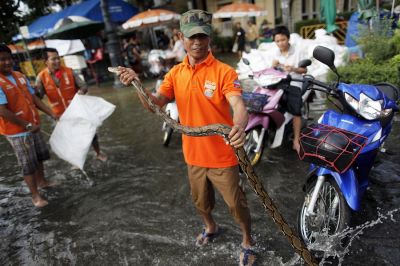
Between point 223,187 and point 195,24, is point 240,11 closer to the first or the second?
point 195,24

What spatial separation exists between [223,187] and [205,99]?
2.26 ft

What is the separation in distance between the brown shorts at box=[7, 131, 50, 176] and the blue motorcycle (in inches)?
125

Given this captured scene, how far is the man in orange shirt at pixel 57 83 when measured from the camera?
433cm

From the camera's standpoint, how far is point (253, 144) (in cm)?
426

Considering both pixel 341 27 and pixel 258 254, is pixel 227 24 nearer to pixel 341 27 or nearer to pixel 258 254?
pixel 341 27

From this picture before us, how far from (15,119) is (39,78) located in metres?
1.12

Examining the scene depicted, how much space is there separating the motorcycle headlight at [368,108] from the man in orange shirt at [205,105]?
1.00 metres

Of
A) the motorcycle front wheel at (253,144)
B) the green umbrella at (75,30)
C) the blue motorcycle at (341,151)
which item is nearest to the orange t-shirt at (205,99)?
the blue motorcycle at (341,151)

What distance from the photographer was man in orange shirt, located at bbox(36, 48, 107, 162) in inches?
170

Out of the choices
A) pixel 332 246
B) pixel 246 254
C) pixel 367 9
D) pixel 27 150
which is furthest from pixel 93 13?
pixel 332 246

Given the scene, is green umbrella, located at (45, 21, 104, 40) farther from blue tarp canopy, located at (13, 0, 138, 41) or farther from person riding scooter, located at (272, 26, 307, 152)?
person riding scooter, located at (272, 26, 307, 152)

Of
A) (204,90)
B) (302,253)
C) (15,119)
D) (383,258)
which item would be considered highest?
(204,90)

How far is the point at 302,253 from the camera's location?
192cm

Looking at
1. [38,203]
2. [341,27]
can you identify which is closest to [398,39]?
[38,203]
